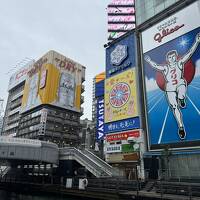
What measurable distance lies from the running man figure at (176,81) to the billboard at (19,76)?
8145 cm

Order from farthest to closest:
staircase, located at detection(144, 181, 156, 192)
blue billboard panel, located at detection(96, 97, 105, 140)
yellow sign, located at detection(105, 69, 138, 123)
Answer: blue billboard panel, located at detection(96, 97, 105, 140)
yellow sign, located at detection(105, 69, 138, 123)
staircase, located at detection(144, 181, 156, 192)

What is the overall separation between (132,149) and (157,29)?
79.0 feet

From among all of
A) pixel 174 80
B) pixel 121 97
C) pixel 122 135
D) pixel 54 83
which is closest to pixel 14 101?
pixel 54 83

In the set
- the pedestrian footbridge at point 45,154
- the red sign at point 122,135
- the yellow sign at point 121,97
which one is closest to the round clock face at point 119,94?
the yellow sign at point 121,97

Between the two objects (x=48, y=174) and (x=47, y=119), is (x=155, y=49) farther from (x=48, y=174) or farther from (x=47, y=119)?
(x=47, y=119)

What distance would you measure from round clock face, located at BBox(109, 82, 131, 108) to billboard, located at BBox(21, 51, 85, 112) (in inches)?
1746

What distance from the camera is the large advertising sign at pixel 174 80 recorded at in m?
43.5

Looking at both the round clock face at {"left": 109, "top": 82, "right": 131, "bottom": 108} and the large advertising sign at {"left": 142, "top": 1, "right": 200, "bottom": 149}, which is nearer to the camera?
the large advertising sign at {"left": 142, "top": 1, "right": 200, "bottom": 149}

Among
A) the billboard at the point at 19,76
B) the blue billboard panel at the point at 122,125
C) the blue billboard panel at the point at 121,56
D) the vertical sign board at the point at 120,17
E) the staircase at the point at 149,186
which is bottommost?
the staircase at the point at 149,186

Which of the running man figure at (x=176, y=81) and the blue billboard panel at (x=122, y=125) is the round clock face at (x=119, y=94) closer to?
the blue billboard panel at (x=122, y=125)

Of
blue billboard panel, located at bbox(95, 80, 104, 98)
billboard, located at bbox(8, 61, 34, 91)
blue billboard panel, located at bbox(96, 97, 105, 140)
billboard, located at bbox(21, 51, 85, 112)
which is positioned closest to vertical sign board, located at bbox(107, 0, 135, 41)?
blue billboard panel, located at bbox(95, 80, 104, 98)

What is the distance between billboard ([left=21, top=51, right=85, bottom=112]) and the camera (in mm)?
99938

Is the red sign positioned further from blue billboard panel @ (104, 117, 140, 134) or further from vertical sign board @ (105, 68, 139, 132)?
vertical sign board @ (105, 68, 139, 132)

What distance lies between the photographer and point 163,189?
30.8 metres
